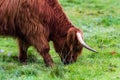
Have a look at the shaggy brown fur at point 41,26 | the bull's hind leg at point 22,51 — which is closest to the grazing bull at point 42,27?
the shaggy brown fur at point 41,26

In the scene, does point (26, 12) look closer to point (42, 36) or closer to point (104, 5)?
point (42, 36)

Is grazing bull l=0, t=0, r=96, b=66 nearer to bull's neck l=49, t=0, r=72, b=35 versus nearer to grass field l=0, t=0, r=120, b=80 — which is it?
bull's neck l=49, t=0, r=72, b=35

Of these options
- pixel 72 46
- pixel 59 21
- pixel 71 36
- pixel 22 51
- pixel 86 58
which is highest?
pixel 59 21

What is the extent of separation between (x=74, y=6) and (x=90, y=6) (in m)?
0.63

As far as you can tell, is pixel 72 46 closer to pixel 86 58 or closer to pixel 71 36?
pixel 71 36

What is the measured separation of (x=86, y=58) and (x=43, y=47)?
4.21 feet

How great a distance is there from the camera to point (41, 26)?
854 centimetres

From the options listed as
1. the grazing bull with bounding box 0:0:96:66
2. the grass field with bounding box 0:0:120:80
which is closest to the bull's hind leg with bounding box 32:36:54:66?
the grazing bull with bounding box 0:0:96:66

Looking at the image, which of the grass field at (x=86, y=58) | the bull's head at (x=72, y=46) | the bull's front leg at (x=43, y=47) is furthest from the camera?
the bull's head at (x=72, y=46)

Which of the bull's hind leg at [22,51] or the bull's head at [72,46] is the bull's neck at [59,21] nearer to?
the bull's head at [72,46]

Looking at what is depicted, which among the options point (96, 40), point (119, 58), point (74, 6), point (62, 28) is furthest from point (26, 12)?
point (74, 6)

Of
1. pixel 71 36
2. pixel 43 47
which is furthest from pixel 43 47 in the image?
pixel 71 36

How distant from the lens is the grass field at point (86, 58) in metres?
7.50

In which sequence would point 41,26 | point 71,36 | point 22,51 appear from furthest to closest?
point 22,51
point 71,36
point 41,26
